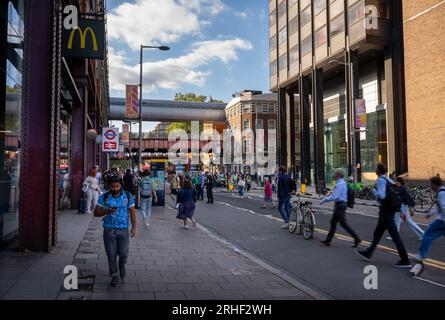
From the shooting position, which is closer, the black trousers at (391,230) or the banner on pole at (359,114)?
the black trousers at (391,230)

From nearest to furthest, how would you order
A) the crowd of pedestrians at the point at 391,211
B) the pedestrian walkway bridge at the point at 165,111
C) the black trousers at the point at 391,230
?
the crowd of pedestrians at the point at 391,211
the black trousers at the point at 391,230
the pedestrian walkway bridge at the point at 165,111

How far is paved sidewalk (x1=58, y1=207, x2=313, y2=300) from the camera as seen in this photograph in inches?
231

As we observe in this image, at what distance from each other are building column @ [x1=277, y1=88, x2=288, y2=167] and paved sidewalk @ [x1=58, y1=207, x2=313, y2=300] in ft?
149

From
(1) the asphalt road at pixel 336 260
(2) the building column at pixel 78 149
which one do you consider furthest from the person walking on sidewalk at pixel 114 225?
(2) the building column at pixel 78 149

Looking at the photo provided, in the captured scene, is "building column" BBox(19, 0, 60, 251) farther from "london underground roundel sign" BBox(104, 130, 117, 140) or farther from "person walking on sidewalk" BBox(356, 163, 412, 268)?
"london underground roundel sign" BBox(104, 130, 117, 140)

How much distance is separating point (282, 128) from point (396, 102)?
71.1 ft

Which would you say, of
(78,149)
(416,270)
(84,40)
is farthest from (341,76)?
(416,270)

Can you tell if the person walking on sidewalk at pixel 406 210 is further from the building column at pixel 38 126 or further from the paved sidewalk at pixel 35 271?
the building column at pixel 38 126

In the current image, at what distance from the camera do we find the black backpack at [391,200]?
797 cm

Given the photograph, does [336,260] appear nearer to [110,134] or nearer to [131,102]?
[110,134]

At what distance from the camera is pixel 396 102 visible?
1385 inches

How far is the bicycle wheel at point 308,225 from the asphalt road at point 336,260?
189 millimetres
